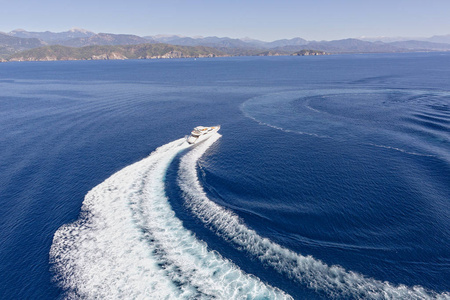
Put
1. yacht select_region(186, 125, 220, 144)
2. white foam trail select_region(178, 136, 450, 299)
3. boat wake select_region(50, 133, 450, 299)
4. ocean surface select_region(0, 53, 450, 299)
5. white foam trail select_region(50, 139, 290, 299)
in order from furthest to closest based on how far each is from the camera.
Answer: yacht select_region(186, 125, 220, 144), ocean surface select_region(0, 53, 450, 299), white foam trail select_region(50, 139, 290, 299), boat wake select_region(50, 133, 450, 299), white foam trail select_region(178, 136, 450, 299)

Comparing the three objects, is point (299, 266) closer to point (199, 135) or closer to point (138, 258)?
point (138, 258)

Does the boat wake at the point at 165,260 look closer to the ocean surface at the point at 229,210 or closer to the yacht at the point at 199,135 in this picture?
the ocean surface at the point at 229,210

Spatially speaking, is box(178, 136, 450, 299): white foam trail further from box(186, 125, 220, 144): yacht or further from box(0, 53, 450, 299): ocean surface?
box(186, 125, 220, 144): yacht

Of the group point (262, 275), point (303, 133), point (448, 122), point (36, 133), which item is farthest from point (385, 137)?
point (36, 133)

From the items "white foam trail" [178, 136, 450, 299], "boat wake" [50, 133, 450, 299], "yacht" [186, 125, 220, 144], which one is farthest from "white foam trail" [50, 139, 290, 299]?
"yacht" [186, 125, 220, 144]

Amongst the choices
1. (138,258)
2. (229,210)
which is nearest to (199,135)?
(229,210)

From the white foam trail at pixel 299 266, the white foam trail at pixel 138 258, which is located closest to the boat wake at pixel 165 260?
the white foam trail at pixel 299 266

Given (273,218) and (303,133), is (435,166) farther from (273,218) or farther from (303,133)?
(273,218)
